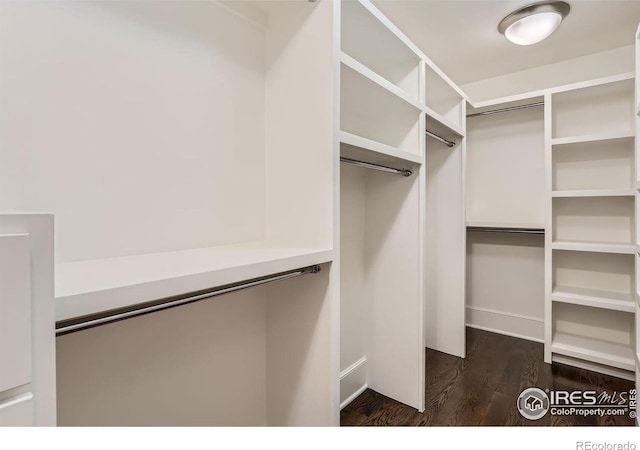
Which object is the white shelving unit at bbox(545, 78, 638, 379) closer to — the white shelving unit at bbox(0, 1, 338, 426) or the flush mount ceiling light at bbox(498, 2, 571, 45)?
the flush mount ceiling light at bbox(498, 2, 571, 45)

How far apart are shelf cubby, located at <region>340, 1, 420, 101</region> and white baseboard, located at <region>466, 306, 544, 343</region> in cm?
216

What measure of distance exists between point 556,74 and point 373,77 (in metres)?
2.05

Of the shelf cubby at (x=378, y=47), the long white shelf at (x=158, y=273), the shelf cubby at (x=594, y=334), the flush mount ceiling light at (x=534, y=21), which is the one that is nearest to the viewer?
the long white shelf at (x=158, y=273)

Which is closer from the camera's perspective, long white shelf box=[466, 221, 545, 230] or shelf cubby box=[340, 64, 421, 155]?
shelf cubby box=[340, 64, 421, 155]

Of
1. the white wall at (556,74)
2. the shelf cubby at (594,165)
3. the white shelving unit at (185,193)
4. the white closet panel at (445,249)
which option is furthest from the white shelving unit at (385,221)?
the shelf cubby at (594,165)

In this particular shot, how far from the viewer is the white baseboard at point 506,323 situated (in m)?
2.72

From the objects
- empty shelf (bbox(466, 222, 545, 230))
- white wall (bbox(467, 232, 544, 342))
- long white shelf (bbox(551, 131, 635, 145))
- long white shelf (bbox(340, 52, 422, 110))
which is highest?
long white shelf (bbox(340, 52, 422, 110))

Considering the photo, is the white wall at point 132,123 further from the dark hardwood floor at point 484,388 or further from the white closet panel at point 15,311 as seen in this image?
the dark hardwood floor at point 484,388

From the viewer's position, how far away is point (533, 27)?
1.85m

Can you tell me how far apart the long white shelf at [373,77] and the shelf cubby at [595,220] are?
163 centimetres

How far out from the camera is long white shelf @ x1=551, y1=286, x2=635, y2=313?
2094 millimetres

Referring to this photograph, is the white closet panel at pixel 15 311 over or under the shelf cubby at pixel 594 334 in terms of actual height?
over

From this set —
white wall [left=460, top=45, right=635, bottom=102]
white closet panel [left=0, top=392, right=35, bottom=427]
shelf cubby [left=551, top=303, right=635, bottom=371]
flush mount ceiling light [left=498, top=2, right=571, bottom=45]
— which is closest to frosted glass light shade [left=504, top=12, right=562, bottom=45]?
flush mount ceiling light [left=498, top=2, right=571, bottom=45]

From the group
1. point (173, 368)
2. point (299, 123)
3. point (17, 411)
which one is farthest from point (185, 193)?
point (17, 411)
